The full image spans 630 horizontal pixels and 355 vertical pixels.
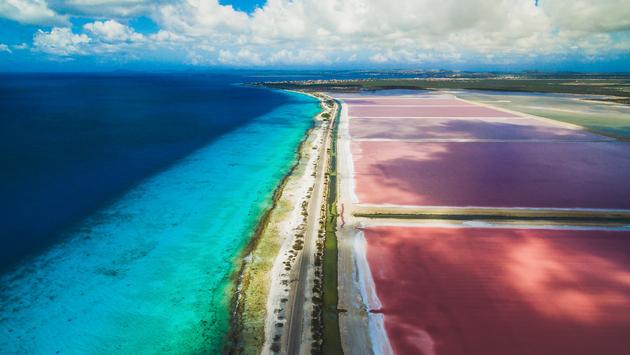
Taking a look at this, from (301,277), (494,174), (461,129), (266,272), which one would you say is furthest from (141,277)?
(461,129)

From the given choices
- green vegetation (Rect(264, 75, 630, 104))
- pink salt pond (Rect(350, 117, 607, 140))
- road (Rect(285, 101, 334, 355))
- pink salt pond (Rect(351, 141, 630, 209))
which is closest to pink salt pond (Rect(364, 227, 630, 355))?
road (Rect(285, 101, 334, 355))

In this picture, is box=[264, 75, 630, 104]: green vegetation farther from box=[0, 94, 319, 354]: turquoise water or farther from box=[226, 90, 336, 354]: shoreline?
box=[0, 94, 319, 354]: turquoise water

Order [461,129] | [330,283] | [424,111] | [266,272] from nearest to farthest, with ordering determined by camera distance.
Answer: [330,283] < [266,272] < [461,129] < [424,111]

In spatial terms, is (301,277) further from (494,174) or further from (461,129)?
(461,129)

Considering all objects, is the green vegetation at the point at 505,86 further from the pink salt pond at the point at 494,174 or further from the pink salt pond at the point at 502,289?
the pink salt pond at the point at 502,289

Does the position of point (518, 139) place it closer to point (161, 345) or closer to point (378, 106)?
point (378, 106)

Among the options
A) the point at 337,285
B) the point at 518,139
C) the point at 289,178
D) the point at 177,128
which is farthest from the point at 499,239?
the point at 177,128
